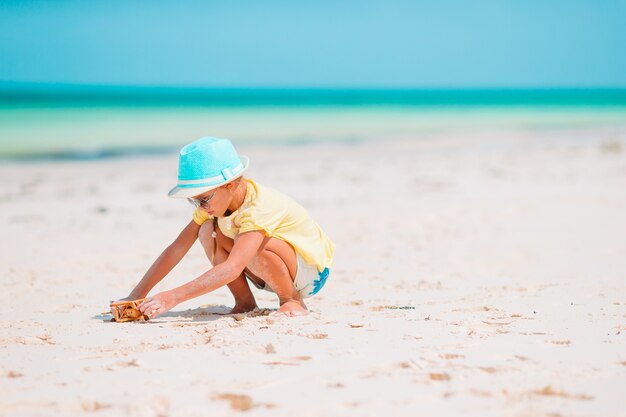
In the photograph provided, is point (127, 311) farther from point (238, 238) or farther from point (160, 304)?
point (238, 238)

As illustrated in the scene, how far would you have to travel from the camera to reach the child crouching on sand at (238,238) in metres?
3.18

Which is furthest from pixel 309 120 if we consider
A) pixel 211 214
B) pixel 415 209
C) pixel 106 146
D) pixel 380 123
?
pixel 211 214

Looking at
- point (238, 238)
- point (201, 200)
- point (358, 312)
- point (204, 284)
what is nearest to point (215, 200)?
point (201, 200)

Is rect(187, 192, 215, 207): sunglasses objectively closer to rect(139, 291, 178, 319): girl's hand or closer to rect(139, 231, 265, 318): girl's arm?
rect(139, 231, 265, 318): girl's arm

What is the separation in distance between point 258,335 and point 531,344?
103cm

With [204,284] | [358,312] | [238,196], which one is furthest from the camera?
[358,312]

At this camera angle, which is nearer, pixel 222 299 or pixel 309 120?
pixel 222 299

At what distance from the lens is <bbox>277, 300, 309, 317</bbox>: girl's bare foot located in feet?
11.3

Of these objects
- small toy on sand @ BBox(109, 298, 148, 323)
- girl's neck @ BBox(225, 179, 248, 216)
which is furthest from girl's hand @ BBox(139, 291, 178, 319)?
girl's neck @ BBox(225, 179, 248, 216)

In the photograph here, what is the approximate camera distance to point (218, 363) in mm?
2693

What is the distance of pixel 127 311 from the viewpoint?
3.37m

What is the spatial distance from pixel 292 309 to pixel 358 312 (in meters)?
0.35

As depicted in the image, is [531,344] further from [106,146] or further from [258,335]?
[106,146]

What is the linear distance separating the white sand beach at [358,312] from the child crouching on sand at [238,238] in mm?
155
